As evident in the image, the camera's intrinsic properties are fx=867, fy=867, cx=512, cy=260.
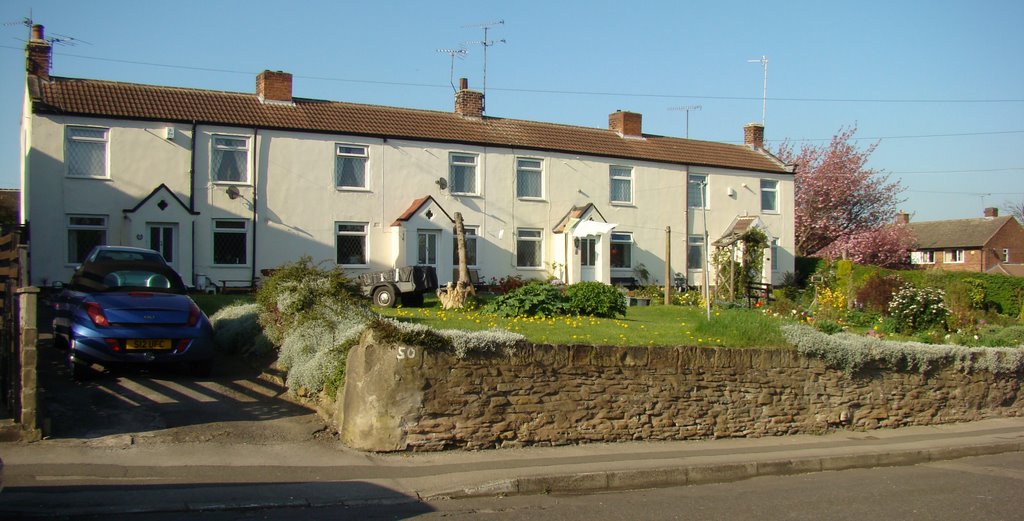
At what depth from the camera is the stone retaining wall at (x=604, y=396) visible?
9.85 metres

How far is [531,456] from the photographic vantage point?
1009 cm

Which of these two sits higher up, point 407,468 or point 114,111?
point 114,111

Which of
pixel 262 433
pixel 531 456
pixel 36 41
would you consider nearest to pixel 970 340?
pixel 531 456

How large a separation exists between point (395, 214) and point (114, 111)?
30.2 feet

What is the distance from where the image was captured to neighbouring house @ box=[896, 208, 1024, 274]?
61.8 metres

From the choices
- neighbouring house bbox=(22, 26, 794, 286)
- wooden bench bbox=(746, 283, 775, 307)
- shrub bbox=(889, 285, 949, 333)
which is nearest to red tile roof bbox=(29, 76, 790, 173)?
neighbouring house bbox=(22, 26, 794, 286)

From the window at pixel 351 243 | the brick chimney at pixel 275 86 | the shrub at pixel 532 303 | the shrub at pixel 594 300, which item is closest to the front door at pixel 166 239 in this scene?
the window at pixel 351 243

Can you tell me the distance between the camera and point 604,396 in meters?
11.1

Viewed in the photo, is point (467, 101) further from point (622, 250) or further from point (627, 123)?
point (622, 250)

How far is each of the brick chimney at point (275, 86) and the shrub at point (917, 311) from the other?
1992 centimetres

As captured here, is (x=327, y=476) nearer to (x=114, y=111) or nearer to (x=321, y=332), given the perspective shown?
(x=321, y=332)

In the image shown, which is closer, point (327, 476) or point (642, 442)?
point (327, 476)

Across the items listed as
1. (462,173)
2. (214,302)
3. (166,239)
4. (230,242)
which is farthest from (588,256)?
(214,302)

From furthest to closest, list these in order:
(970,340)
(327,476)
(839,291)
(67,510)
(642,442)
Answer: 1. (839,291)
2. (970,340)
3. (642,442)
4. (327,476)
5. (67,510)
